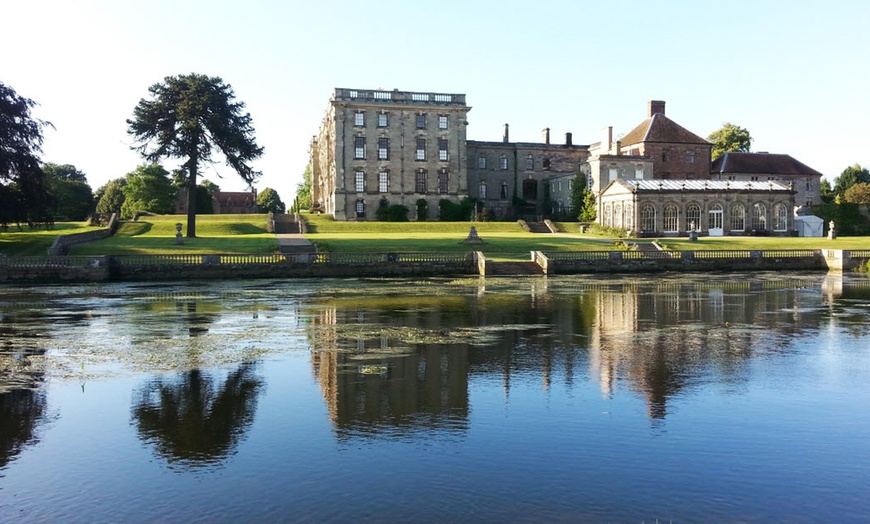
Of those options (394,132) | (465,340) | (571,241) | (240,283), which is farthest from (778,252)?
(394,132)

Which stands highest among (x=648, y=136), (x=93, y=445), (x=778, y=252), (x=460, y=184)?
(x=648, y=136)

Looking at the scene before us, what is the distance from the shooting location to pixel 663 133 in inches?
3401

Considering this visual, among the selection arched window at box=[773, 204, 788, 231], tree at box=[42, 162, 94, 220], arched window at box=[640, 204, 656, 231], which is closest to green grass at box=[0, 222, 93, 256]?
arched window at box=[640, 204, 656, 231]

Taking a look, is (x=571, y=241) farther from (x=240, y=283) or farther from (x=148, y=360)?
(x=148, y=360)

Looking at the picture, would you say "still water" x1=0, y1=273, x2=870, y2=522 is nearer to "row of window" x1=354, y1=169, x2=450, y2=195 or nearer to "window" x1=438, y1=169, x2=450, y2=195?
"row of window" x1=354, y1=169, x2=450, y2=195

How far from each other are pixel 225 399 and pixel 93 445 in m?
2.73

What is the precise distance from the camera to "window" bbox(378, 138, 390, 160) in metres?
85.0

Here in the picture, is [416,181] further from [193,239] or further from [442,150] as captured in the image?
[193,239]

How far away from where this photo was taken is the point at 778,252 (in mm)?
52219

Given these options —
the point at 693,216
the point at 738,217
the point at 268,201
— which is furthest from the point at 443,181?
the point at 268,201

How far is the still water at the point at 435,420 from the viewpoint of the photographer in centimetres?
843

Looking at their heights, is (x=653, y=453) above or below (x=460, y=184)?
below

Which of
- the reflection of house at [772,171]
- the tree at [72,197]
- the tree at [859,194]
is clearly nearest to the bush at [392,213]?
the reflection of house at [772,171]

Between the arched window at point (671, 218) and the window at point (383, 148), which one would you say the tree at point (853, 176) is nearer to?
the arched window at point (671, 218)
